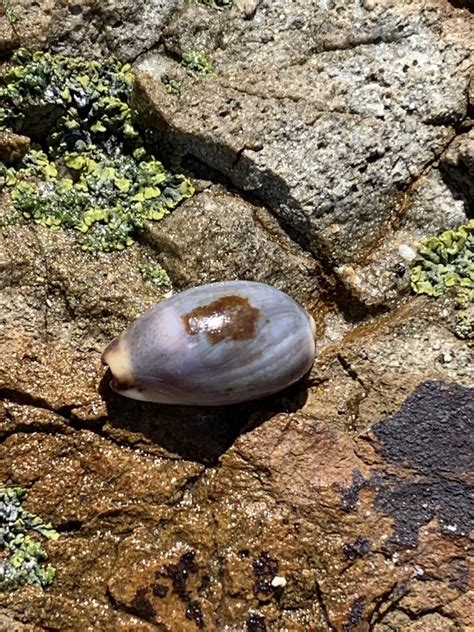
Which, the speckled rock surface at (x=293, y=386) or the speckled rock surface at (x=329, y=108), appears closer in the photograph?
the speckled rock surface at (x=293, y=386)

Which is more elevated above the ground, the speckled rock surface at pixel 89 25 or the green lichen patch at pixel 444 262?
the speckled rock surface at pixel 89 25

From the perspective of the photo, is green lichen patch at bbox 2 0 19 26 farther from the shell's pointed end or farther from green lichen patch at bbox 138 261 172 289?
the shell's pointed end

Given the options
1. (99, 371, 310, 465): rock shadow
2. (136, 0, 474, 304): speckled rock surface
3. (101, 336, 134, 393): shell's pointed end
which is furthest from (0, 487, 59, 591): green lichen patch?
(136, 0, 474, 304): speckled rock surface

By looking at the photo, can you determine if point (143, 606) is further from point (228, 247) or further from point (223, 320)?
point (228, 247)

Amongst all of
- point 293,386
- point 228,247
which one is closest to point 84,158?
point 228,247

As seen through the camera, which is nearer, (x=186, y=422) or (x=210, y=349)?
(x=210, y=349)

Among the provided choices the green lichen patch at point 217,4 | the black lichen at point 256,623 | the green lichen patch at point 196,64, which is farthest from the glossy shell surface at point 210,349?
the green lichen patch at point 217,4

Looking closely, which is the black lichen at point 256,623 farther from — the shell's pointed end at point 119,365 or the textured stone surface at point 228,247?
the textured stone surface at point 228,247

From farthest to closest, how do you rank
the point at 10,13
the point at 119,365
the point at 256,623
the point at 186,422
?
the point at 10,13
the point at 186,422
the point at 119,365
the point at 256,623
